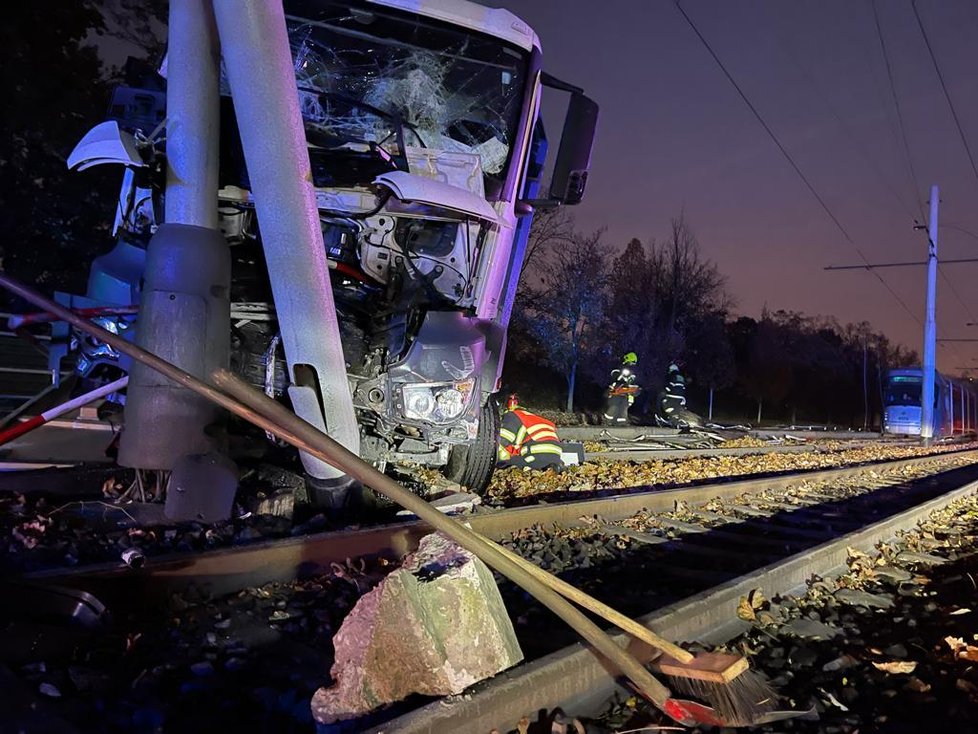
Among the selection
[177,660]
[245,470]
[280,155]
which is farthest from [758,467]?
[177,660]

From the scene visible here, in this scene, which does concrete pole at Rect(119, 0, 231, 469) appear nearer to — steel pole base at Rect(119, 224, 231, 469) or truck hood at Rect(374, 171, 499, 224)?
steel pole base at Rect(119, 224, 231, 469)

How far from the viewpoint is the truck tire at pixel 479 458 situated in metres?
6.29

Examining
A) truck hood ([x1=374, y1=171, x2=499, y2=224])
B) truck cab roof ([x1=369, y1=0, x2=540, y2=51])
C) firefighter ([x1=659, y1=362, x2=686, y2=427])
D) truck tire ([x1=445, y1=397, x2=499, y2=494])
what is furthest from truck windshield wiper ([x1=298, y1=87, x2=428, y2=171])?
firefighter ([x1=659, y1=362, x2=686, y2=427])

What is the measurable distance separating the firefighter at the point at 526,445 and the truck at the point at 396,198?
9.36ft

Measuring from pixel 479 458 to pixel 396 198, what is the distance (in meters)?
2.67

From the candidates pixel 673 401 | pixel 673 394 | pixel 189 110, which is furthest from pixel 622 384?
pixel 189 110

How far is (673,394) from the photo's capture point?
1819cm

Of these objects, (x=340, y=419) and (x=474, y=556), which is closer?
(x=474, y=556)

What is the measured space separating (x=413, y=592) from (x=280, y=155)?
3003 mm

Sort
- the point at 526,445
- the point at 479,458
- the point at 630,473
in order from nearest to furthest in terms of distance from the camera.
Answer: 1. the point at 479,458
2. the point at 526,445
3. the point at 630,473

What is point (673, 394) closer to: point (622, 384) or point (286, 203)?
point (622, 384)

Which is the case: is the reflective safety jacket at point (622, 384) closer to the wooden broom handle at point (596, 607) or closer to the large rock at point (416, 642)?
the wooden broom handle at point (596, 607)

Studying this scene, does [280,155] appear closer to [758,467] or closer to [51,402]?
[51,402]

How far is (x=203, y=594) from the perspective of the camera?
10.8 feet
